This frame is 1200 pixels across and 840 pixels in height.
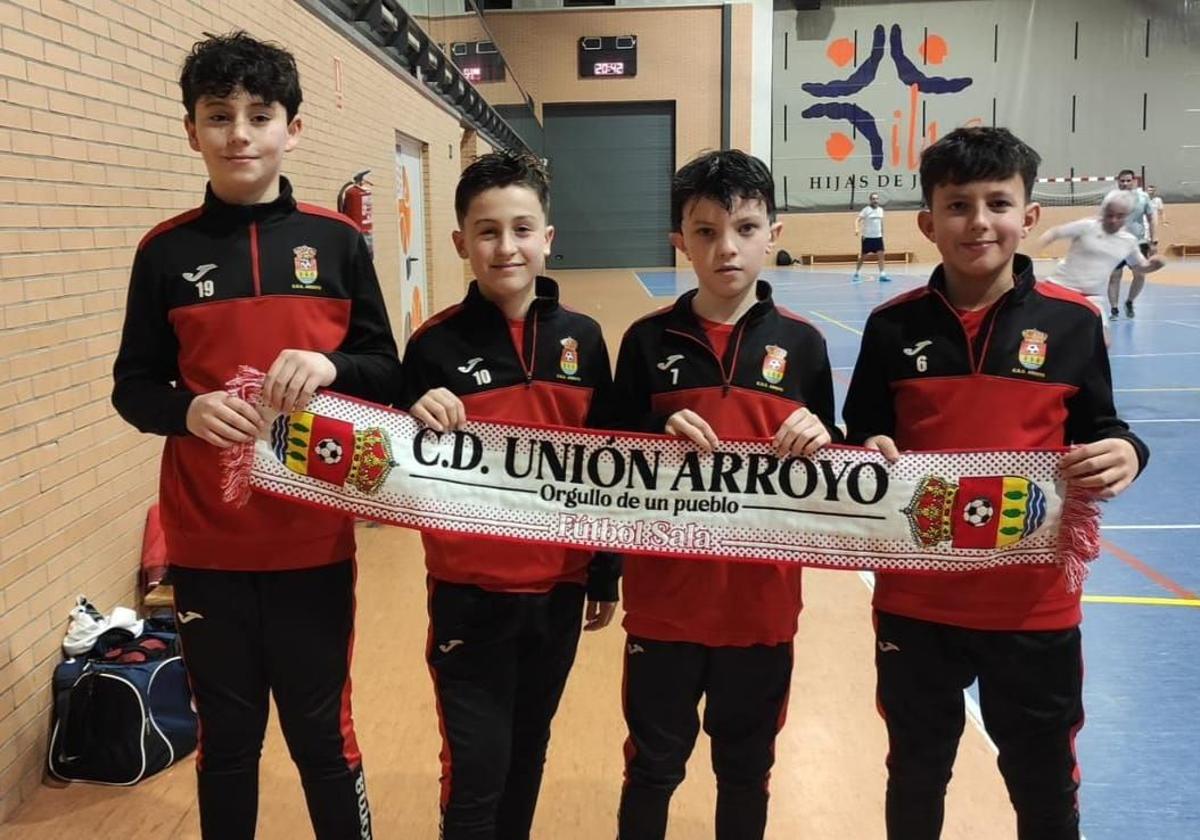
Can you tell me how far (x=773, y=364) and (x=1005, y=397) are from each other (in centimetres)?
51

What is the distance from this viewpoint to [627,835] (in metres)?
2.11

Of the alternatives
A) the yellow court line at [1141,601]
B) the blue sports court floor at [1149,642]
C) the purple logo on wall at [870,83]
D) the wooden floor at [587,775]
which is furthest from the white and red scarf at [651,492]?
the purple logo on wall at [870,83]

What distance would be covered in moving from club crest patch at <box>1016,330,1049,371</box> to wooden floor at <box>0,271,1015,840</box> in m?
1.45

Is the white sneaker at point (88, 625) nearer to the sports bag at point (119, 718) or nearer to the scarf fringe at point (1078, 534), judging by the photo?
the sports bag at point (119, 718)

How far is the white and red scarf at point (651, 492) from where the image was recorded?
2.01m

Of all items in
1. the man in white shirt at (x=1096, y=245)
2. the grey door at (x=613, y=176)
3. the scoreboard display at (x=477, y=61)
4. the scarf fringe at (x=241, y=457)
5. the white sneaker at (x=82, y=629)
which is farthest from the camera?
the grey door at (x=613, y=176)

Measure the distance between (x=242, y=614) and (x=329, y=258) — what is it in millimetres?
823

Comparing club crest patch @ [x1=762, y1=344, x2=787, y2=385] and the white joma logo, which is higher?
the white joma logo

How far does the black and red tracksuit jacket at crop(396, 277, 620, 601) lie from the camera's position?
6.75 ft

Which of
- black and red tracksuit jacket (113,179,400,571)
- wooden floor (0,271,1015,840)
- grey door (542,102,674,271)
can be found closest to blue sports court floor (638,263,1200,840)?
wooden floor (0,271,1015,840)

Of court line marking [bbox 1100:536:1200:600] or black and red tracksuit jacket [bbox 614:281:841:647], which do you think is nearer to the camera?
black and red tracksuit jacket [bbox 614:281:841:647]

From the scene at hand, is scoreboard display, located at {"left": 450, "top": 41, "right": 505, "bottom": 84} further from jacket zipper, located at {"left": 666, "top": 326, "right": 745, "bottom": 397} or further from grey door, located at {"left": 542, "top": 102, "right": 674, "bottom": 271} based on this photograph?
jacket zipper, located at {"left": 666, "top": 326, "right": 745, "bottom": 397}

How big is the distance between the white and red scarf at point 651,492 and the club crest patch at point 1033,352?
0.26 meters

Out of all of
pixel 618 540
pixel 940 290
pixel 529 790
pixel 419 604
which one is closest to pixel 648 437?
pixel 618 540
